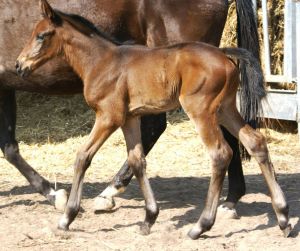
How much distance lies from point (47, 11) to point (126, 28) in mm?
960

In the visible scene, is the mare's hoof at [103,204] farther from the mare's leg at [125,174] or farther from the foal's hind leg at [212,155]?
the foal's hind leg at [212,155]

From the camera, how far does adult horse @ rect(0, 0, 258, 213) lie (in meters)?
5.55

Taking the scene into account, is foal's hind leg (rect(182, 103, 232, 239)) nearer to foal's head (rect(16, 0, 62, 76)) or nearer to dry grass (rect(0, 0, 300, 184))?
foal's head (rect(16, 0, 62, 76))

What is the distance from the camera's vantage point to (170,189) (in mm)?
6477

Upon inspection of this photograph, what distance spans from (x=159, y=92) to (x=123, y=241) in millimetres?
1041

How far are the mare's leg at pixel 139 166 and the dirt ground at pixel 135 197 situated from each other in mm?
119

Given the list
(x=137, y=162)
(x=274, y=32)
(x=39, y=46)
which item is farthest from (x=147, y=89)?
(x=274, y=32)

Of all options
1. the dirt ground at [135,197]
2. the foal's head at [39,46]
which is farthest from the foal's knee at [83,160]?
the foal's head at [39,46]

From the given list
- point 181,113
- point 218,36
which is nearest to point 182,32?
point 218,36

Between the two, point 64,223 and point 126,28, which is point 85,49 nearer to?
point 126,28

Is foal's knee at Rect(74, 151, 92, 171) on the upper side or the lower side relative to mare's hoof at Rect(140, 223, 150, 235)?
upper

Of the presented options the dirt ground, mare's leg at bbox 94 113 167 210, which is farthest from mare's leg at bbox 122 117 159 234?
mare's leg at bbox 94 113 167 210

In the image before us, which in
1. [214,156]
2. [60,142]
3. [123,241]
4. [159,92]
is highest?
[159,92]

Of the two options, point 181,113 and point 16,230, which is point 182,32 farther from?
point 181,113
